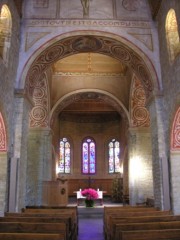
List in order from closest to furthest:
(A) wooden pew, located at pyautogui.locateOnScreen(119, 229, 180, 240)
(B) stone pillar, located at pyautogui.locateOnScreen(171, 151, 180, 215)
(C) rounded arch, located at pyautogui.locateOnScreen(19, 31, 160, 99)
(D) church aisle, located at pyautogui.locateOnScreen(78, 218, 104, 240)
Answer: (A) wooden pew, located at pyautogui.locateOnScreen(119, 229, 180, 240) → (B) stone pillar, located at pyautogui.locateOnScreen(171, 151, 180, 215) → (D) church aisle, located at pyautogui.locateOnScreen(78, 218, 104, 240) → (C) rounded arch, located at pyautogui.locateOnScreen(19, 31, 160, 99)

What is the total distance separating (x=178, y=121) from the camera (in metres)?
8.79

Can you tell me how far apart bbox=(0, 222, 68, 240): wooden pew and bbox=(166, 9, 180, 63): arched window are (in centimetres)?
612

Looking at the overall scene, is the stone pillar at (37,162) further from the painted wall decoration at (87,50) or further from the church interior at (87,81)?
the painted wall decoration at (87,50)

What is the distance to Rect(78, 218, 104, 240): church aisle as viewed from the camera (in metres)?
9.20

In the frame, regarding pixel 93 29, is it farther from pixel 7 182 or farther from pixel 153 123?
pixel 7 182

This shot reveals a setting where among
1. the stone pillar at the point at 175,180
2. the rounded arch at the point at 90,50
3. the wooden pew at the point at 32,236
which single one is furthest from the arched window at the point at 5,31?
the stone pillar at the point at 175,180

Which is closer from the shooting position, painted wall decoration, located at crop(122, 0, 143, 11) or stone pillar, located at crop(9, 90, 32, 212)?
stone pillar, located at crop(9, 90, 32, 212)

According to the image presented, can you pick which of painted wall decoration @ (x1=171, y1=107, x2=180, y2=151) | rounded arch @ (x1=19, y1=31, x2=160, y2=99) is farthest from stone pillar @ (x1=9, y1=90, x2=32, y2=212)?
painted wall decoration @ (x1=171, y1=107, x2=180, y2=151)

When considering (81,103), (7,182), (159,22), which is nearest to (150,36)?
(159,22)

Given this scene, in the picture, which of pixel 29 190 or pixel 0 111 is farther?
pixel 29 190

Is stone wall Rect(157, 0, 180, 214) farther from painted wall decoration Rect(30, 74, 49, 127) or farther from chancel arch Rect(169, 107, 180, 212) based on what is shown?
painted wall decoration Rect(30, 74, 49, 127)

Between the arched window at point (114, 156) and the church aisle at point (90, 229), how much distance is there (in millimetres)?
9523

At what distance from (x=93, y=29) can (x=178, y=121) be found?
453 centimetres

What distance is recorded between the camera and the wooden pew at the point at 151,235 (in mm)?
4629
